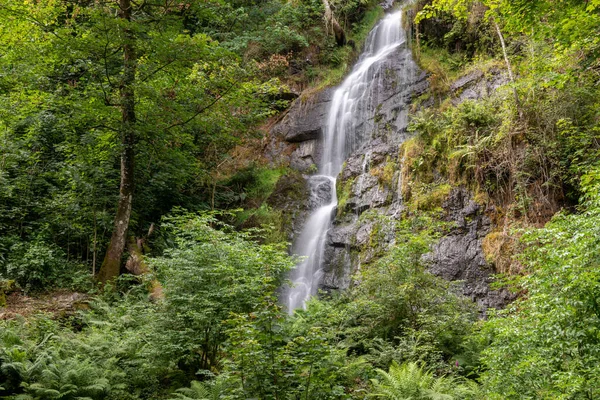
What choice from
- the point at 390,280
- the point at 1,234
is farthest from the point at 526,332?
the point at 1,234

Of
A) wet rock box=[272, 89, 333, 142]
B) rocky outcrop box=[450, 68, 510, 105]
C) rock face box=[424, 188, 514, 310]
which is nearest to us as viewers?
rock face box=[424, 188, 514, 310]

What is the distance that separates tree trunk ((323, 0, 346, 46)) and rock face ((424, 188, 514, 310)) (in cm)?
1166

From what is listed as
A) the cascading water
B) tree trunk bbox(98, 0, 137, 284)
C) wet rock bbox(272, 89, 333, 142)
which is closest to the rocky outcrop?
the cascading water

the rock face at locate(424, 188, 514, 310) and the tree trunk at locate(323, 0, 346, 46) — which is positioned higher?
the tree trunk at locate(323, 0, 346, 46)

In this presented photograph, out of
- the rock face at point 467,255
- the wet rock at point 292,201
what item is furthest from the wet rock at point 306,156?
the rock face at point 467,255

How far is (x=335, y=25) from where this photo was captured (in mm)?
19031

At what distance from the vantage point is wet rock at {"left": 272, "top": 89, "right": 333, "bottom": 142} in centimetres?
1659

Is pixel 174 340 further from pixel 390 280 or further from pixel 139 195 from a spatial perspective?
pixel 139 195

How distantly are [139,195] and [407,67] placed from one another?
34.0ft

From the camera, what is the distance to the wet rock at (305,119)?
16594 mm

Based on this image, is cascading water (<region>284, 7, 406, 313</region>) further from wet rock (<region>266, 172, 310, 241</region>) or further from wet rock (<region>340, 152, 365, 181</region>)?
wet rock (<region>340, 152, 365, 181</region>)

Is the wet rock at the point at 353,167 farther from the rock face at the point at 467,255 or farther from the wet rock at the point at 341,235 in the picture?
the rock face at the point at 467,255

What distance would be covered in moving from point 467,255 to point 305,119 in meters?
9.49

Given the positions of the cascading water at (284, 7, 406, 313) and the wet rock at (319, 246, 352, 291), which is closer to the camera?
the wet rock at (319, 246, 352, 291)
